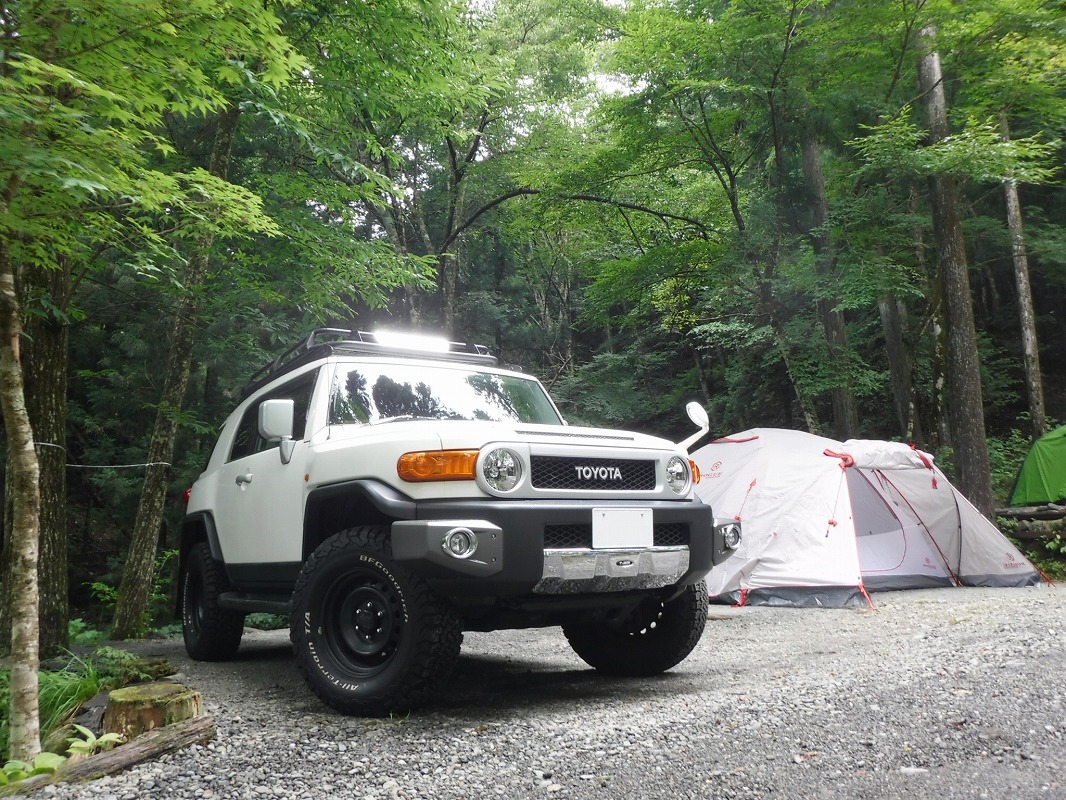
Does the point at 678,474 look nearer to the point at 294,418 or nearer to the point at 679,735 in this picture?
the point at 679,735

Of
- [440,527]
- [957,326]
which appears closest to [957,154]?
[957,326]

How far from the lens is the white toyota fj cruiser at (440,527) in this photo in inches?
150

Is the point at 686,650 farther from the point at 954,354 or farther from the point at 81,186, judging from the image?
the point at 954,354

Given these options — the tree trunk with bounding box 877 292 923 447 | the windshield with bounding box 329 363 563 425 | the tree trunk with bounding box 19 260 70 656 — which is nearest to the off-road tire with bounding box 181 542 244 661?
the tree trunk with bounding box 19 260 70 656

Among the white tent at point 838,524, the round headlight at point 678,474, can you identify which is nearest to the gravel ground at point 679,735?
the round headlight at point 678,474

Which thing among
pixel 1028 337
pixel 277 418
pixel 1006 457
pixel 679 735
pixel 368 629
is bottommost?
pixel 679 735

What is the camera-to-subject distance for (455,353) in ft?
18.6

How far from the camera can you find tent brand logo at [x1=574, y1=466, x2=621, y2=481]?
422 cm

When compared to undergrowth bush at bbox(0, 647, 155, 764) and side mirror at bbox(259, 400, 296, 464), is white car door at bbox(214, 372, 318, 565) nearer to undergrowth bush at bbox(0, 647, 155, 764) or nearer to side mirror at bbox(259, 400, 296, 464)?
side mirror at bbox(259, 400, 296, 464)

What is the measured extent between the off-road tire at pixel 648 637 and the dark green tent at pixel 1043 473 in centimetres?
1235

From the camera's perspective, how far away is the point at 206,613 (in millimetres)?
6215

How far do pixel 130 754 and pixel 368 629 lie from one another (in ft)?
3.84

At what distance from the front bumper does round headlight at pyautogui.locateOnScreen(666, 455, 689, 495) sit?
0.95 feet

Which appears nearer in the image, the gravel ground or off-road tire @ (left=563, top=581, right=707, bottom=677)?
the gravel ground
